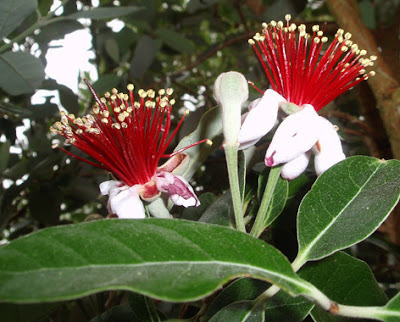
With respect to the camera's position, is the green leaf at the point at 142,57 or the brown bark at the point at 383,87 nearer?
the brown bark at the point at 383,87

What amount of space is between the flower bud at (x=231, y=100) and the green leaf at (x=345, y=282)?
201 millimetres

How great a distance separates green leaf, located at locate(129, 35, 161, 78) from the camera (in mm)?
1501

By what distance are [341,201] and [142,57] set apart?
1.14 m

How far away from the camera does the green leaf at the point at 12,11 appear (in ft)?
2.90

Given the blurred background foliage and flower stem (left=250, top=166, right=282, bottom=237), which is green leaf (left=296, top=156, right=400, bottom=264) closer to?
flower stem (left=250, top=166, right=282, bottom=237)

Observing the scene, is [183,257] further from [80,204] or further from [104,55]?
[104,55]

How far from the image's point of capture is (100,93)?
1229 millimetres

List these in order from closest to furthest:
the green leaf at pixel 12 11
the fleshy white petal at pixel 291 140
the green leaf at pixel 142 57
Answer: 1. the fleshy white petal at pixel 291 140
2. the green leaf at pixel 12 11
3. the green leaf at pixel 142 57

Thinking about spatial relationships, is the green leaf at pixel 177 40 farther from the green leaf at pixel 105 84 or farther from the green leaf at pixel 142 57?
the green leaf at pixel 105 84

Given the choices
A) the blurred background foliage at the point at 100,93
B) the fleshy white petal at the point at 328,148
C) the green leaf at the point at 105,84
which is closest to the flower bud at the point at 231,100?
the fleshy white petal at the point at 328,148

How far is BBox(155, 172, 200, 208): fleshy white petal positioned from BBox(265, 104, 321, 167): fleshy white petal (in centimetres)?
12

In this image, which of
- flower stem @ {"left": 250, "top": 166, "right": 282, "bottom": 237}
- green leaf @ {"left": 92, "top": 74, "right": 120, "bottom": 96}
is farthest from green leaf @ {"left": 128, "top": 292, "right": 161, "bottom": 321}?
green leaf @ {"left": 92, "top": 74, "right": 120, "bottom": 96}

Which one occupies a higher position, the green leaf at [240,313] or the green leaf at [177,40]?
the green leaf at [177,40]

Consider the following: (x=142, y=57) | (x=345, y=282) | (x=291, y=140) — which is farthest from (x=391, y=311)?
(x=142, y=57)
